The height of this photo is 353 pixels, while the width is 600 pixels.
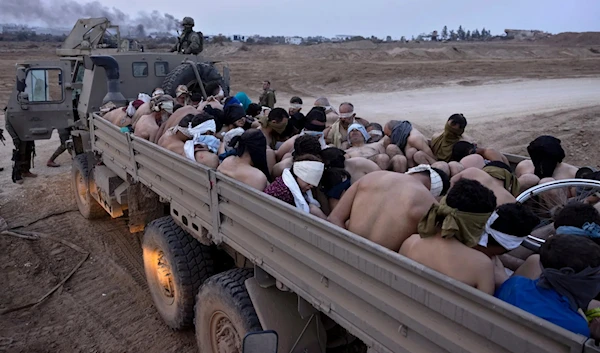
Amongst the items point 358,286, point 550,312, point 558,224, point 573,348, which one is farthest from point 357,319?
point 558,224

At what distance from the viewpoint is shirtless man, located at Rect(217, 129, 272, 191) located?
11.8 ft

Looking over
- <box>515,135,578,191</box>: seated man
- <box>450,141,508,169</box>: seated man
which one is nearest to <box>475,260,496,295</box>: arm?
<box>515,135,578,191</box>: seated man

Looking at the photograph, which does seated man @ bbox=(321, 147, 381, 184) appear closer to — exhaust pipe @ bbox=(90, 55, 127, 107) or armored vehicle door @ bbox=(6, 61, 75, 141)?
exhaust pipe @ bbox=(90, 55, 127, 107)

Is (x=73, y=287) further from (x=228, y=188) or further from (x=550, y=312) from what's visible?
(x=550, y=312)

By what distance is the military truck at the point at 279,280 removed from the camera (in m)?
1.85

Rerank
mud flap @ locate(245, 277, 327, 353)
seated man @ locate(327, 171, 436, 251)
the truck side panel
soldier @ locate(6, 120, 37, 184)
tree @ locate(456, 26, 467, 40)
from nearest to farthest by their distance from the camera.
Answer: the truck side panel < seated man @ locate(327, 171, 436, 251) < mud flap @ locate(245, 277, 327, 353) < soldier @ locate(6, 120, 37, 184) < tree @ locate(456, 26, 467, 40)

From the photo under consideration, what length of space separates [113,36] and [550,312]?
12.0 meters

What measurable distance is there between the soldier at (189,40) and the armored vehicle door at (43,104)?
7.62 ft

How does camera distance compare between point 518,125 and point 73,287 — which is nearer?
point 73,287

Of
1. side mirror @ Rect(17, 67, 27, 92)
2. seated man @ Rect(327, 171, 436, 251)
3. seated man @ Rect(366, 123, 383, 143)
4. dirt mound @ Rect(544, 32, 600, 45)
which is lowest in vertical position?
seated man @ Rect(327, 171, 436, 251)

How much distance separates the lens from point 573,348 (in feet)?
5.06

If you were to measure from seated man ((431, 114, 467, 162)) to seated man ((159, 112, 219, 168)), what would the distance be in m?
2.10

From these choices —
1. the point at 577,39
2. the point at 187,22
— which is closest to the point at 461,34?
the point at 577,39

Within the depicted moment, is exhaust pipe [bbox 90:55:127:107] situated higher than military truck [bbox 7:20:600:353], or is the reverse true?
exhaust pipe [bbox 90:55:127:107]
